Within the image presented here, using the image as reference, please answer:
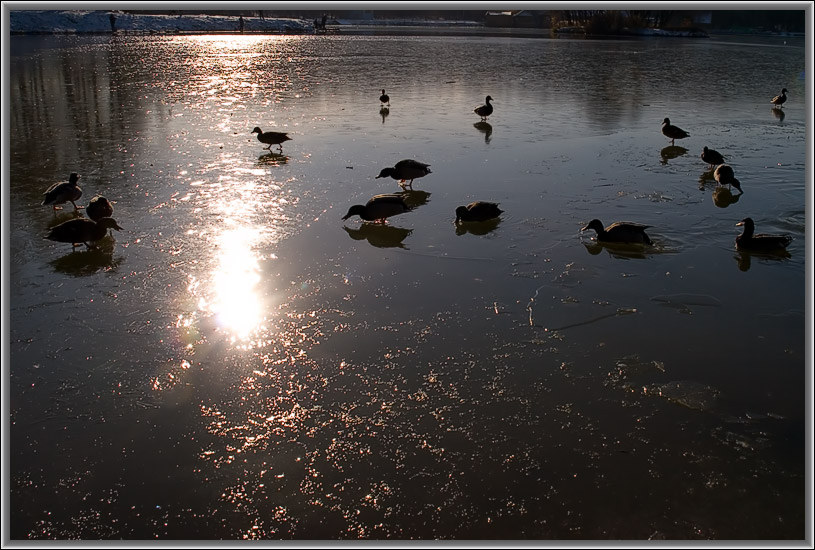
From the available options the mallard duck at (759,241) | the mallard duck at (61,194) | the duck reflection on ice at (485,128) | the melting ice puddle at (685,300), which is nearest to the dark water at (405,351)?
the melting ice puddle at (685,300)

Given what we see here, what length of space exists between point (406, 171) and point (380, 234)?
1936mm

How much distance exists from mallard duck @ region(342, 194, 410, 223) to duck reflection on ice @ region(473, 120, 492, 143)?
5.13m

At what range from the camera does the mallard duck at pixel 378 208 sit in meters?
7.87

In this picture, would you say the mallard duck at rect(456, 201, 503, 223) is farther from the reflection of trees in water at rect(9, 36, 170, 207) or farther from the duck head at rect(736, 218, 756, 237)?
the reflection of trees in water at rect(9, 36, 170, 207)

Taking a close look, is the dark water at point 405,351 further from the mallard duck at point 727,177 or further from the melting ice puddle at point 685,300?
the mallard duck at point 727,177

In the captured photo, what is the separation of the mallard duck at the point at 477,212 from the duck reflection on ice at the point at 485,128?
5.09 m

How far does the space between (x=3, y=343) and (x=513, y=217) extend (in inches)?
228

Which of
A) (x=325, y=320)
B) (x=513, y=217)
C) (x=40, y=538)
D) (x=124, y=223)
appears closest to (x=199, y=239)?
(x=124, y=223)

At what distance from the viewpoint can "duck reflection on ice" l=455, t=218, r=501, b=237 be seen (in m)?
7.75

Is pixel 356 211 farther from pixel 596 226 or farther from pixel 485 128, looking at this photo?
pixel 485 128

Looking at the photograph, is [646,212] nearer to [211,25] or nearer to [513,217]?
[513,217]

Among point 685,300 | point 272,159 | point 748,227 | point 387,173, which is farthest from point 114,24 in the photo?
point 685,300

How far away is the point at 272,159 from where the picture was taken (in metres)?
11.1

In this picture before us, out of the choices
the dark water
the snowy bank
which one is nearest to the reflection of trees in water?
the dark water
